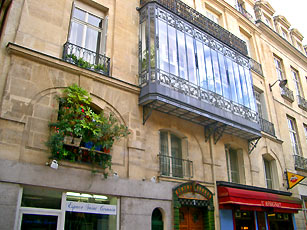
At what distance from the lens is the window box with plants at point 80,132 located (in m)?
7.48

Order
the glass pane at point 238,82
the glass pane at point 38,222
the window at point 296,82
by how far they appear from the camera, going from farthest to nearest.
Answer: the window at point 296,82, the glass pane at point 238,82, the glass pane at point 38,222

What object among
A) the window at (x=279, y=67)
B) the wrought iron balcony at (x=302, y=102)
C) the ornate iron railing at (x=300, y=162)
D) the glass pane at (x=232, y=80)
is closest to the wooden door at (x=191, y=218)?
the glass pane at (x=232, y=80)

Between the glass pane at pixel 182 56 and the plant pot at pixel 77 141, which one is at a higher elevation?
the glass pane at pixel 182 56

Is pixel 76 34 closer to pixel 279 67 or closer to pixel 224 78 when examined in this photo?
pixel 224 78

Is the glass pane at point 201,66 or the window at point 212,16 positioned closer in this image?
the glass pane at point 201,66

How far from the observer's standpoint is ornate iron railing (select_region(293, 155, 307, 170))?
16.7m

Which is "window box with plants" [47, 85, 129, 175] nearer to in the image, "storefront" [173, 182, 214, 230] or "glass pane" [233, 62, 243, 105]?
"storefront" [173, 182, 214, 230]

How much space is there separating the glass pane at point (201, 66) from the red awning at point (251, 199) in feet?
13.1

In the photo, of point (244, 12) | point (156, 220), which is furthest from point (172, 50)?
point (244, 12)

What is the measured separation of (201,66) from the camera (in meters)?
11.6

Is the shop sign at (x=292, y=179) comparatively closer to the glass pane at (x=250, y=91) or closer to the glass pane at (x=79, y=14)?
the glass pane at (x=250, y=91)

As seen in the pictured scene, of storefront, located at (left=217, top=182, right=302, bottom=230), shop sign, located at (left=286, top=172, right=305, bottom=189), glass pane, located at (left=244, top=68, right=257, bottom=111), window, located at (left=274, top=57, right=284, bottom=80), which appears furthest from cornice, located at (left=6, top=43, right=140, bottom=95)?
window, located at (left=274, top=57, right=284, bottom=80)

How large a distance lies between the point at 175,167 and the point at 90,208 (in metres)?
3.62

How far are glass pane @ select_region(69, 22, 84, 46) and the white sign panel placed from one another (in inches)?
197
